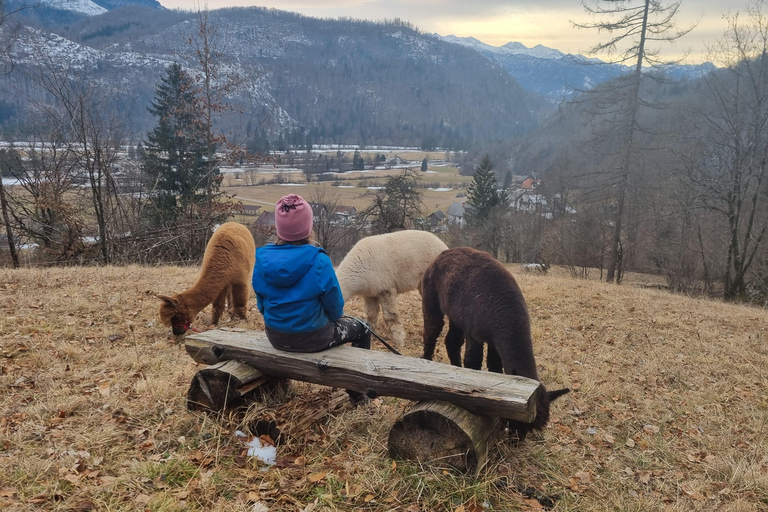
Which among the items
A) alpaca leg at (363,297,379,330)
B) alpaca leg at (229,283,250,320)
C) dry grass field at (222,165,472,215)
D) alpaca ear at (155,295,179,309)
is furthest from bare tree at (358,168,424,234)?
alpaca ear at (155,295,179,309)

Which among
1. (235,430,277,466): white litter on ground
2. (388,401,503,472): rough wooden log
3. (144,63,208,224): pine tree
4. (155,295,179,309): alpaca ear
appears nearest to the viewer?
(388,401,503,472): rough wooden log

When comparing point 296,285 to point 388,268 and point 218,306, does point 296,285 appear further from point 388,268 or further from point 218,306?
point 218,306

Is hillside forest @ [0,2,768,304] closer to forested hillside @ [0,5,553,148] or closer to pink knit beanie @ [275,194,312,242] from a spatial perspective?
pink knit beanie @ [275,194,312,242]

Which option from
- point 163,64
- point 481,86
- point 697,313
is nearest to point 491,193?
point 697,313

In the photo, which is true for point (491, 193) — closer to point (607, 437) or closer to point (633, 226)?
point (633, 226)

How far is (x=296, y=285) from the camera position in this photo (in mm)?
3148

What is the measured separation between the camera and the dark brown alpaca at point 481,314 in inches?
142

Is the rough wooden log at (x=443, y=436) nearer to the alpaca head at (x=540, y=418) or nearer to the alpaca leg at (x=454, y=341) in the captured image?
the alpaca head at (x=540, y=418)

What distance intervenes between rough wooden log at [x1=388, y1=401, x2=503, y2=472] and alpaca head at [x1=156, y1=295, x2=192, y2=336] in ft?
11.6

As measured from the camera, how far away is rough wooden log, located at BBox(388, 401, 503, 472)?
2652mm

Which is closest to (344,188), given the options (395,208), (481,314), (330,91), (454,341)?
(395,208)

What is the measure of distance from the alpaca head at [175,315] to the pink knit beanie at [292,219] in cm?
275

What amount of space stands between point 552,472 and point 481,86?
699ft

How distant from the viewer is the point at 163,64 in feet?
417
